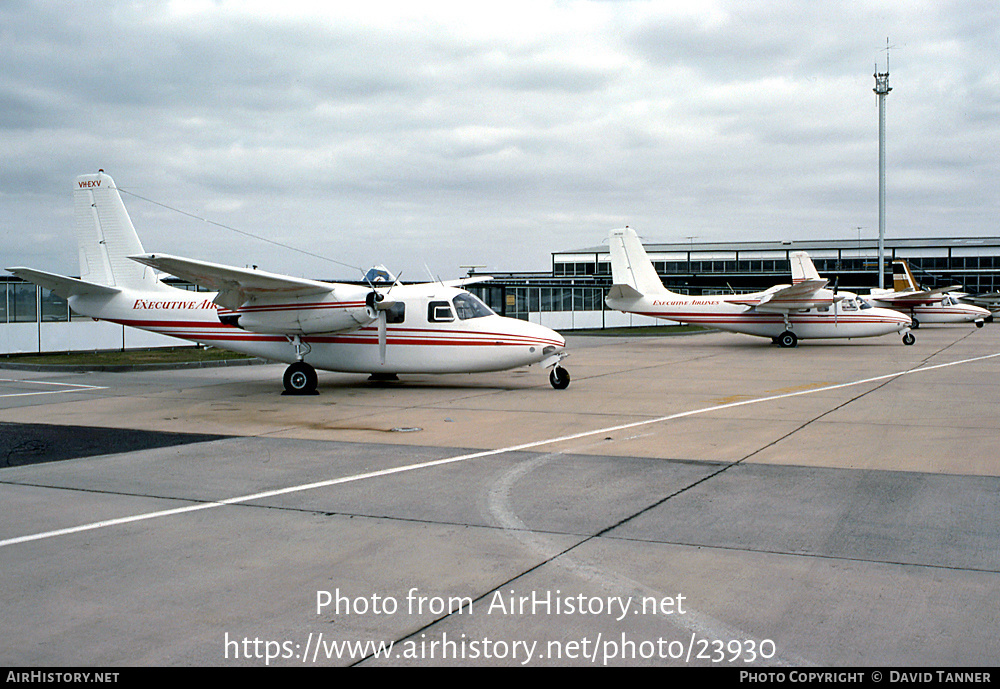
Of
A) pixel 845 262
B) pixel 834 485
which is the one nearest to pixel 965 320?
pixel 845 262

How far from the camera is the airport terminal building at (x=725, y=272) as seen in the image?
4766cm

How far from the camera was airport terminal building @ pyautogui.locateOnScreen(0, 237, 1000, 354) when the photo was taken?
156ft

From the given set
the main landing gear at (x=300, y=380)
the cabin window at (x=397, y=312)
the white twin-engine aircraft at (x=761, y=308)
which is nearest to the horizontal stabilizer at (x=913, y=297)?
the white twin-engine aircraft at (x=761, y=308)

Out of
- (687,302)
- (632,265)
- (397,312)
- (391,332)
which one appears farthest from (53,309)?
(687,302)

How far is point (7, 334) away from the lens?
28.0 metres

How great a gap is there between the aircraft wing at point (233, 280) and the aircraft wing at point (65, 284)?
3.23m

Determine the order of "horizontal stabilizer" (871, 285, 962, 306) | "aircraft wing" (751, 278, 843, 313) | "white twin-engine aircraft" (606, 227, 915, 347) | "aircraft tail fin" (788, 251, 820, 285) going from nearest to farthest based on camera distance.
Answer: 1. "aircraft wing" (751, 278, 843, 313)
2. "white twin-engine aircraft" (606, 227, 915, 347)
3. "aircraft tail fin" (788, 251, 820, 285)
4. "horizontal stabilizer" (871, 285, 962, 306)

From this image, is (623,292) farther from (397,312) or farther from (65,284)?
(65,284)

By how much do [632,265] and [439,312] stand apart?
17723 millimetres

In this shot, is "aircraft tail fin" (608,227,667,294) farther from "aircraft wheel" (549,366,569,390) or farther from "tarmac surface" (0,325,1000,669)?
"tarmac surface" (0,325,1000,669)

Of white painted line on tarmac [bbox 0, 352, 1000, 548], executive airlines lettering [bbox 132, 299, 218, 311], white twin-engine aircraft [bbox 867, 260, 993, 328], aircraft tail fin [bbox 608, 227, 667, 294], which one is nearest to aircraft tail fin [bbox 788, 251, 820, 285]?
white twin-engine aircraft [bbox 867, 260, 993, 328]

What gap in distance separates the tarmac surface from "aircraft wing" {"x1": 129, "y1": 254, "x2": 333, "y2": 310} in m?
2.78

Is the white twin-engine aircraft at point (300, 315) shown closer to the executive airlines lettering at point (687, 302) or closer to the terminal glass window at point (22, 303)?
the terminal glass window at point (22, 303)
